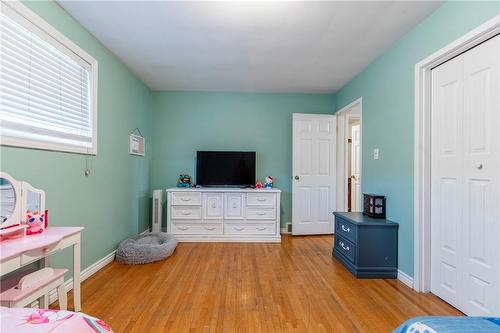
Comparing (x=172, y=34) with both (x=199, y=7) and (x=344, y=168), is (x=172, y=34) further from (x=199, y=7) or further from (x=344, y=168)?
(x=344, y=168)

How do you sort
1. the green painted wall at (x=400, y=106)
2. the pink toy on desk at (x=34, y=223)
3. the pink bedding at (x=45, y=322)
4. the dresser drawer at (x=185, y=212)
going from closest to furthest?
the pink bedding at (x=45, y=322), the pink toy on desk at (x=34, y=223), the green painted wall at (x=400, y=106), the dresser drawer at (x=185, y=212)

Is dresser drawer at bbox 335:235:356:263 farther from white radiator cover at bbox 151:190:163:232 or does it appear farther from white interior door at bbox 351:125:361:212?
white radiator cover at bbox 151:190:163:232

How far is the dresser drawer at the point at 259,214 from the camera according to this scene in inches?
145

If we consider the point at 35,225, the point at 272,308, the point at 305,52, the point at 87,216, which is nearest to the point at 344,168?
the point at 305,52

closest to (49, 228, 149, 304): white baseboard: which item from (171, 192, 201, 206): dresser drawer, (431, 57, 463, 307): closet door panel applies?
(171, 192, 201, 206): dresser drawer

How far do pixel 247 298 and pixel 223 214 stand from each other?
1.71m

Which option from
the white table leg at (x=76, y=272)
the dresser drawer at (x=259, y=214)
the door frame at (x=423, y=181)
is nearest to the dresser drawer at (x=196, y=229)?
the dresser drawer at (x=259, y=214)

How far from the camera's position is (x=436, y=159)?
2115 millimetres

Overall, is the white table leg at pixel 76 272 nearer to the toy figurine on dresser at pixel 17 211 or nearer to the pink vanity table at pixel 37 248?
the pink vanity table at pixel 37 248

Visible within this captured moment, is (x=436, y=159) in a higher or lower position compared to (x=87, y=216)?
higher

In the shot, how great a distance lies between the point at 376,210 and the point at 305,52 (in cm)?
194

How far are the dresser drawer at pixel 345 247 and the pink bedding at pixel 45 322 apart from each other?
2.40 m

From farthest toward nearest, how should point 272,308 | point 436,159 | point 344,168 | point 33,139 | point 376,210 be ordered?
point 344,168
point 376,210
point 436,159
point 272,308
point 33,139

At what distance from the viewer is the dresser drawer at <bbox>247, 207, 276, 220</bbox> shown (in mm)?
3691
